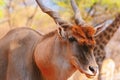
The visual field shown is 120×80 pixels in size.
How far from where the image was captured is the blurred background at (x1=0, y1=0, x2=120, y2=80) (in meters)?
8.59

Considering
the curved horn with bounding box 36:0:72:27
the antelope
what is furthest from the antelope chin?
the curved horn with bounding box 36:0:72:27

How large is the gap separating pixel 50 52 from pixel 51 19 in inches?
261

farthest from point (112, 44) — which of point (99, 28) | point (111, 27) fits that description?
point (99, 28)

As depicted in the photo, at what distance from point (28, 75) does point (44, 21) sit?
22.5ft

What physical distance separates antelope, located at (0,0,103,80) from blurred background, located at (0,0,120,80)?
17.7 ft

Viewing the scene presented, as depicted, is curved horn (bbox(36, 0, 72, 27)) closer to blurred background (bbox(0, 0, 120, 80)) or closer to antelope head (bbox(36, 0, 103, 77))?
antelope head (bbox(36, 0, 103, 77))

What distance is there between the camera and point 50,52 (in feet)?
9.43

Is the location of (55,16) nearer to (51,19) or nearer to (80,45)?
(80,45)

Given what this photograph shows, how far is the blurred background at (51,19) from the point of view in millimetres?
8586

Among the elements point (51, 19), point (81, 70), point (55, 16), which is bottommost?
point (51, 19)

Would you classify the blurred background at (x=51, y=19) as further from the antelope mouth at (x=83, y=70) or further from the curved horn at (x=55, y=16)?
the antelope mouth at (x=83, y=70)

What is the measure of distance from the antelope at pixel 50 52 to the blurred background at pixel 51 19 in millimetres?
5390

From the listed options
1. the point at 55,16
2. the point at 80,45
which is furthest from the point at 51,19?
the point at 80,45

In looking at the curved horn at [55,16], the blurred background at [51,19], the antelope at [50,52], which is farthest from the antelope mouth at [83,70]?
the blurred background at [51,19]
